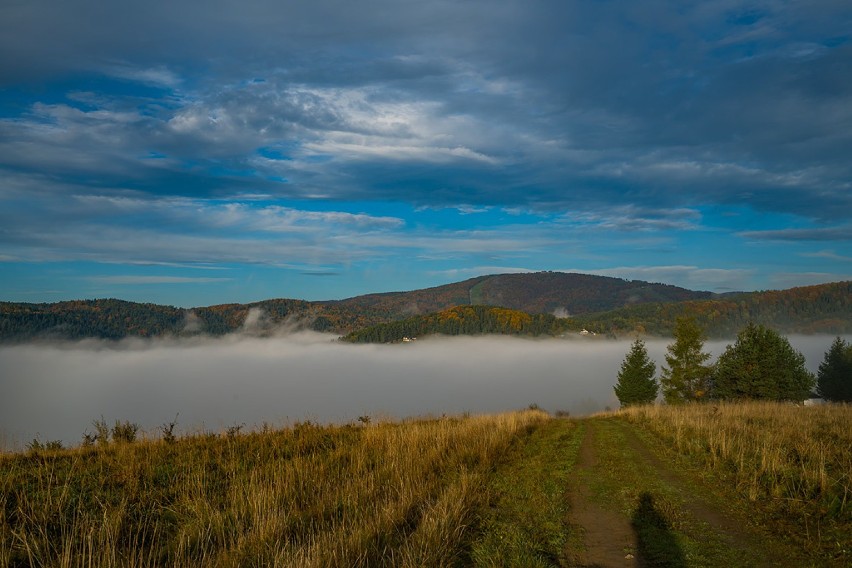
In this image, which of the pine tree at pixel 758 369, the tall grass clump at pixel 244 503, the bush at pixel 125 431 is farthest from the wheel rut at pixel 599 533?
the pine tree at pixel 758 369

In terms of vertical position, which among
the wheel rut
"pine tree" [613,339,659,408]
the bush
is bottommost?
"pine tree" [613,339,659,408]

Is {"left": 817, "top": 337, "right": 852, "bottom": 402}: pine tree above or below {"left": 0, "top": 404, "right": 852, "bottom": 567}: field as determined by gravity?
below

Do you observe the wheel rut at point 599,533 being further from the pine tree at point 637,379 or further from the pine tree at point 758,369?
the pine tree at point 637,379

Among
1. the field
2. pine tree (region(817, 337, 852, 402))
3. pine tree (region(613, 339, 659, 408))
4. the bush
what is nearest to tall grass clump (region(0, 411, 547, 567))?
the field

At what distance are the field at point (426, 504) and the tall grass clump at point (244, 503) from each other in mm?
37

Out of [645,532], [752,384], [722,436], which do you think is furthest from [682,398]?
[645,532]

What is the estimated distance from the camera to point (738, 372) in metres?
44.8

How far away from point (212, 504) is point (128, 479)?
256 cm

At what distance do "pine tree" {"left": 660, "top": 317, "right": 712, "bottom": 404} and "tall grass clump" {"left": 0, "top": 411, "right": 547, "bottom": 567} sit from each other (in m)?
42.9

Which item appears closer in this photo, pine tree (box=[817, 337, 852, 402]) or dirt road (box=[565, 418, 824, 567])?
dirt road (box=[565, 418, 824, 567])

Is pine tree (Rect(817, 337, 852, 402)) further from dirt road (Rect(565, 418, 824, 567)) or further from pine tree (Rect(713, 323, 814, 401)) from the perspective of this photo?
dirt road (Rect(565, 418, 824, 567))

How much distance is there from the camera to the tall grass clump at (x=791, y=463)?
6.93 meters

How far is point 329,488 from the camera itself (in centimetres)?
841

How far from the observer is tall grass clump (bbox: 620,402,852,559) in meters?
6.93
